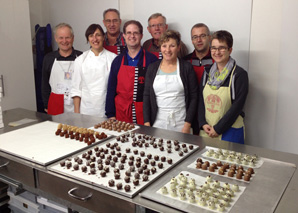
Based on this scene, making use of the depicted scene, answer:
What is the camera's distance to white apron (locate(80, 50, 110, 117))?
284 centimetres

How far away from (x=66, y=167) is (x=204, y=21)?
2.23 metres

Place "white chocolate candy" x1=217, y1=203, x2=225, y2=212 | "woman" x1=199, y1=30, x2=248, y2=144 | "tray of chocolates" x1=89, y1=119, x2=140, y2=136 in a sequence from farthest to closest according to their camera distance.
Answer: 1. "woman" x1=199, y1=30, x2=248, y2=144
2. "tray of chocolates" x1=89, y1=119, x2=140, y2=136
3. "white chocolate candy" x1=217, y1=203, x2=225, y2=212

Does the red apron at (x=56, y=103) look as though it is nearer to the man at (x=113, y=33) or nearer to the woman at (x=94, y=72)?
the woman at (x=94, y=72)

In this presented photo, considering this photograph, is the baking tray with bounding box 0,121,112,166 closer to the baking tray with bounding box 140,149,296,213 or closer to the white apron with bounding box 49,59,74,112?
the baking tray with bounding box 140,149,296,213

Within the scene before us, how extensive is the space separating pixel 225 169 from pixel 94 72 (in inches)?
70.7

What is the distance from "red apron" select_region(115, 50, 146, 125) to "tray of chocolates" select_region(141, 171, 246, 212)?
1465mm

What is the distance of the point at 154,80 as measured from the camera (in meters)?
2.48

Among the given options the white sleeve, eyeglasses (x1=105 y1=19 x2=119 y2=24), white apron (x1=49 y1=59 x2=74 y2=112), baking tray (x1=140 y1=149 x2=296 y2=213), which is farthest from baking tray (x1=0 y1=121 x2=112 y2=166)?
eyeglasses (x1=105 y1=19 x2=119 y2=24)

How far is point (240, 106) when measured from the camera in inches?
89.2

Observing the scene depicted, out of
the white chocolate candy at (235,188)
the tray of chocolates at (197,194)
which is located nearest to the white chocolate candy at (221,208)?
the tray of chocolates at (197,194)

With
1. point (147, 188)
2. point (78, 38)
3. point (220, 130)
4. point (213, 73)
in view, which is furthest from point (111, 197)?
point (78, 38)

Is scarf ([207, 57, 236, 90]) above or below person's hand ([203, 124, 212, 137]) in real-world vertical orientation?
above

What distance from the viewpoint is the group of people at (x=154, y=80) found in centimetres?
230

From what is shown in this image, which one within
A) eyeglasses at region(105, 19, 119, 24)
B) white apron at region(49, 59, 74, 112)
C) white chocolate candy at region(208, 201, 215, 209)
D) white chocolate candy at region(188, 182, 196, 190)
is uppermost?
eyeglasses at region(105, 19, 119, 24)
